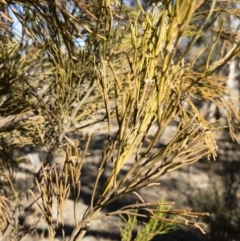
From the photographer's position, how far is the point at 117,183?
178 centimetres

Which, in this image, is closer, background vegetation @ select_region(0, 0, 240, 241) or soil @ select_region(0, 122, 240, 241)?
background vegetation @ select_region(0, 0, 240, 241)

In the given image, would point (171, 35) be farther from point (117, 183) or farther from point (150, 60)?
point (117, 183)

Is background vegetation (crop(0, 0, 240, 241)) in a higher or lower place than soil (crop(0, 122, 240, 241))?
higher

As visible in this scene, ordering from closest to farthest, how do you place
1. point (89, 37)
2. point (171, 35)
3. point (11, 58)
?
1. point (171, 35)
2. point (89, 37)
3. point (11, 58)

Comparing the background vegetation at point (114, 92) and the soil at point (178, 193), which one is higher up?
the background vegetation at point (114, 92)

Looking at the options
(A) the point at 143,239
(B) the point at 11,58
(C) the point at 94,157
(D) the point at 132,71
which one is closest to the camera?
(D) the point at 132,71

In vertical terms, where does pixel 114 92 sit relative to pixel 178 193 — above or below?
above

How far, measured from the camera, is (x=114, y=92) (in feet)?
10.1

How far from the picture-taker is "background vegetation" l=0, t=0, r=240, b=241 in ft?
5.25

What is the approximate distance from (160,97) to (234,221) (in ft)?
22.1

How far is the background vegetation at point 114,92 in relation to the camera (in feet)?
5.25

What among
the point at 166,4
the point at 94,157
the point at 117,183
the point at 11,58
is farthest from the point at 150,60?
the point at 94,157

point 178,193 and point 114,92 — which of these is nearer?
point 114,92

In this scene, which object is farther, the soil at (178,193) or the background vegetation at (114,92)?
the soil at (178,193)
